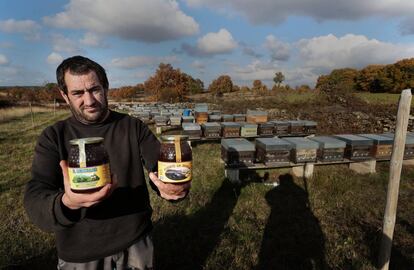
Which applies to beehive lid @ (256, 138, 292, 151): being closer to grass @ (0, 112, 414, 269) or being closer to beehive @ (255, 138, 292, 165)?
beehive @ (255, 138, 292, 165)

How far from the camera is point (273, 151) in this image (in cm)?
803

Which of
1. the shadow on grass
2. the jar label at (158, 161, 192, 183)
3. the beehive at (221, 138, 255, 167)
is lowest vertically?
the shadow on grass

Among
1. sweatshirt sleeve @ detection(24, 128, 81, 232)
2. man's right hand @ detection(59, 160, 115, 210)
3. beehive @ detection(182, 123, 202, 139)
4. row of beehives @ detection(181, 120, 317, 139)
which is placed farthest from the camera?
row of beehives @ detection(181, 120, 317, 139)

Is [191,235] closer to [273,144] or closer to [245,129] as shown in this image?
[273,144]

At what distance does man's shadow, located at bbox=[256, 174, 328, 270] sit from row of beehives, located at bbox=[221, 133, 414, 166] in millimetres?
1300

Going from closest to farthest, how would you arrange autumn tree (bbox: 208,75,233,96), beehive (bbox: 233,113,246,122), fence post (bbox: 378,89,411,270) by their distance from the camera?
1. fence post (bbox: 378,89,411,270)
2. beehive (bbox: 233,113,246,122)
3. autumn tree (bbox: 208,75,233,96)

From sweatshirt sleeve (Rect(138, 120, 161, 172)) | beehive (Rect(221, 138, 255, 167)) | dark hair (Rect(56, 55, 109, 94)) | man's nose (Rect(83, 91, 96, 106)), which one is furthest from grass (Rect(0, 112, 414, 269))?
dark hair (Rect(56, 55, 109, 94))

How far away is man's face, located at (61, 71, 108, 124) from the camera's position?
218 centimetres

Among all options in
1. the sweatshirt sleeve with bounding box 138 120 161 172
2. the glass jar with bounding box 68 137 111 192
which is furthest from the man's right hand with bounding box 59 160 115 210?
the sweatshirt sleeve with bounding box 138 120 161 172

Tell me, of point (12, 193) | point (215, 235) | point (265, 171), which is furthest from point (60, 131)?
point (265, 171)

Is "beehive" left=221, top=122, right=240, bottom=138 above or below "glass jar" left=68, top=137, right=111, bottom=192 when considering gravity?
below

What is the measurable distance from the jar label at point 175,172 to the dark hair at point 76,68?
979mm

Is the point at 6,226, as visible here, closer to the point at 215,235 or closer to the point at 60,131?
the point at 215,235

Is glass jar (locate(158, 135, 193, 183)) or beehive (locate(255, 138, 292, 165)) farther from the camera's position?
beehive (locate(255, 138, 292, 165))
